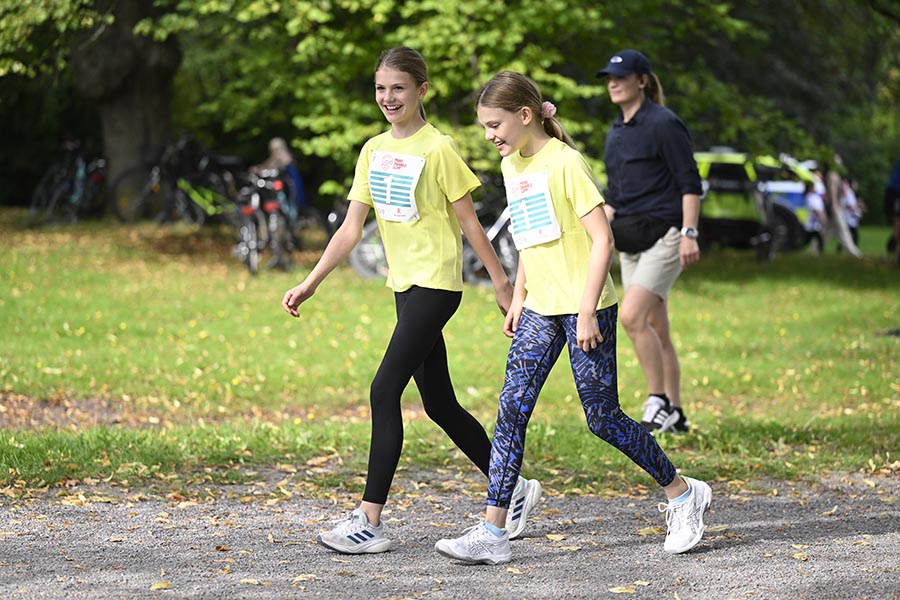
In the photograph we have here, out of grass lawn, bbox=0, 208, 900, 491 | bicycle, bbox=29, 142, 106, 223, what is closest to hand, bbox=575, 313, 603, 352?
grass lawn, bbox=0, 208, 900, 491

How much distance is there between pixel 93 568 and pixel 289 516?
118 centimetres

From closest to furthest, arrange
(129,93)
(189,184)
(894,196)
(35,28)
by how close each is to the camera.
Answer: (35,28) → (894,196) → (189,184) → (129,93)

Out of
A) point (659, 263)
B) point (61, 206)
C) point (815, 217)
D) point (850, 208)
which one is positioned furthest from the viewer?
point (850, 208)

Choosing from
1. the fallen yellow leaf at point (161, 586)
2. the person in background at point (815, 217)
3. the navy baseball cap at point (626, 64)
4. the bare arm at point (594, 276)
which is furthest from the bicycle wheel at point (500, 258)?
the person in background at point (815, 217)

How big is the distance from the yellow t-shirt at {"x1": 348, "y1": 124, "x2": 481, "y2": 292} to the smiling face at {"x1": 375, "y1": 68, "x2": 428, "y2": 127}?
106mm

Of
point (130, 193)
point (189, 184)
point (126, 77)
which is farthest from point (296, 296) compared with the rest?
point (130, 193)

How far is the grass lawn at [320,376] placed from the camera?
23.6ft

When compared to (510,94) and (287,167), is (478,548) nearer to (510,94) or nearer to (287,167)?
(510,94)

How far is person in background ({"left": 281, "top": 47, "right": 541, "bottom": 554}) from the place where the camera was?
5.16 m

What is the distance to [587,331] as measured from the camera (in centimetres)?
496

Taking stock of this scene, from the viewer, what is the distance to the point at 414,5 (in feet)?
56.0

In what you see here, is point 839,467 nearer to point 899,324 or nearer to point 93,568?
point 93,568

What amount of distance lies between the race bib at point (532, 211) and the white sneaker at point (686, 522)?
1118mm

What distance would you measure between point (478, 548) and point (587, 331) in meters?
0.86
